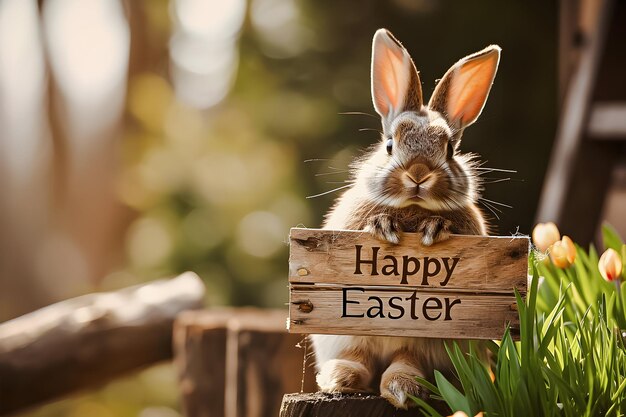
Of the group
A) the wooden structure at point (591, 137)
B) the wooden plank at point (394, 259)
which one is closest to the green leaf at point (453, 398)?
the wooden plank at point (394, 259)

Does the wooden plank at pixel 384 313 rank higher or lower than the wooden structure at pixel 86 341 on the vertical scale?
higher

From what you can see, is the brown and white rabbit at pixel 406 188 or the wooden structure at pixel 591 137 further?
the wooden structure at pixel 591 137

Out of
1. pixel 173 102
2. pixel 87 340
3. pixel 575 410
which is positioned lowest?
pixel 87 340

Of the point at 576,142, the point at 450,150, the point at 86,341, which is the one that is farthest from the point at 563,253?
the point at 86,341

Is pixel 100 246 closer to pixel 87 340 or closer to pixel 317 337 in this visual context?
pixel 87 340

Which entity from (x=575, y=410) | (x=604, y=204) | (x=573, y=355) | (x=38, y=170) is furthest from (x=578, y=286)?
(x=38, y=170)

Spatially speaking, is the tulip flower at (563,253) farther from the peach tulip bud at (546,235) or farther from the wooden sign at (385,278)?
the wooden sign at (385,278)
